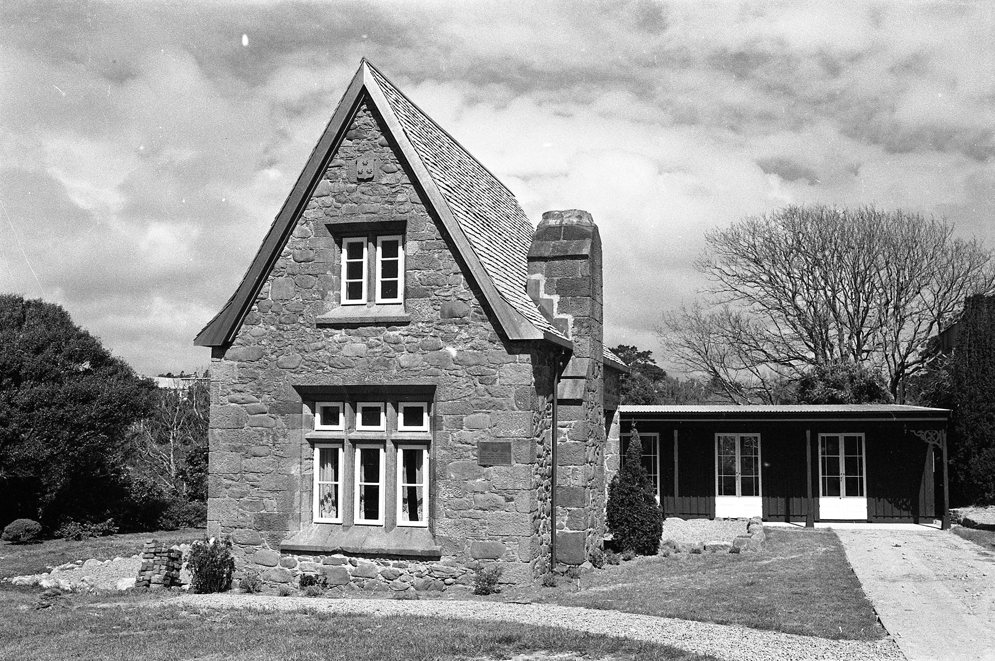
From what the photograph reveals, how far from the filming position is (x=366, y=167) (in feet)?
44.8

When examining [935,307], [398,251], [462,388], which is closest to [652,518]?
[462,388]

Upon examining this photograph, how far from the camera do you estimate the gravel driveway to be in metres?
9.39

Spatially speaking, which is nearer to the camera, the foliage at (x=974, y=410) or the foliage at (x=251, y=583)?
the foliage at (x=251, y=583)

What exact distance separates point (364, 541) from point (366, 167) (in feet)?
17.8

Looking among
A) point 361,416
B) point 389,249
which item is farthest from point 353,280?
point 361,416

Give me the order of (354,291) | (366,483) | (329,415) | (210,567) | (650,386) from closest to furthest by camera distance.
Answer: (210,567), (366,483), (329,415), (354,291), (650,386)

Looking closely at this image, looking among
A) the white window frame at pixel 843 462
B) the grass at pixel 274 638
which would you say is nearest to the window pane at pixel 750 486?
the white window frame at pixel 843 462

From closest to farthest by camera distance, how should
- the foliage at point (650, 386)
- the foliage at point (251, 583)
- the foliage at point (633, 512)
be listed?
the foliage at point (251, 583) < the foliage at point (633, 512) < the foliage at point (650, 386)

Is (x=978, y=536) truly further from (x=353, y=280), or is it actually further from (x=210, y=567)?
(x=210, y=567)

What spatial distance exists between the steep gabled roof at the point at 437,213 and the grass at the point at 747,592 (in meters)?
3.62

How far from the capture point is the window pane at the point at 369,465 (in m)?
13.3

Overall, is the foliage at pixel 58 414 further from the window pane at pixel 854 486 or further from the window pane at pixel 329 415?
the window pane at pixel 854 486

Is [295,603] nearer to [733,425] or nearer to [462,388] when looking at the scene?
[462,388]

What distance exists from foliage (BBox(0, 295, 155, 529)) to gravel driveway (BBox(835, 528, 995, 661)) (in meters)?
16.6
